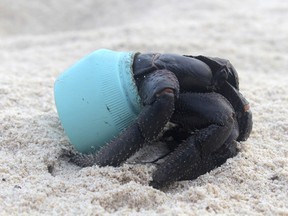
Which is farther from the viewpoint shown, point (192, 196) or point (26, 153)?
point (26, 153)

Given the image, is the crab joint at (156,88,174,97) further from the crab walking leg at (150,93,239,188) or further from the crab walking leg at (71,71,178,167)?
the crab walking leg at (150,93,239,188)

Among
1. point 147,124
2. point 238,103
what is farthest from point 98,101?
point 238,103

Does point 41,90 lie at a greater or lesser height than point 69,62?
greater

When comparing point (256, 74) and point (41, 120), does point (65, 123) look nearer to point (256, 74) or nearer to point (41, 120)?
point (41, 120)

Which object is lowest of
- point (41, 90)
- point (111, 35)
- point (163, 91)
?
point (111, 35)

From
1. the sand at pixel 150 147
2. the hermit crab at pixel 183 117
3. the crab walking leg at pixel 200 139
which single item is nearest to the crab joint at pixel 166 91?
the hermit crab at pixel 183 117

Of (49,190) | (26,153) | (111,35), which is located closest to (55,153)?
(26,153)
